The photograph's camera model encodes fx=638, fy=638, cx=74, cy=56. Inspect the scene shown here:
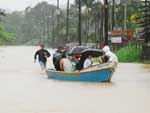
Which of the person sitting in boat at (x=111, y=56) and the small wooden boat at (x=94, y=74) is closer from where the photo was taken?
the small wooden boat at (x=94, y=74)

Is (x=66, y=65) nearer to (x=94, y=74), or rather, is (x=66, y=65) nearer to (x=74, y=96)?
(x=94, y=74)

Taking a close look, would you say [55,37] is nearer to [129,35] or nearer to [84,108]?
[129,35]

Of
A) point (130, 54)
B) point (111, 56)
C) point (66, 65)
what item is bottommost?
point (130, 54)

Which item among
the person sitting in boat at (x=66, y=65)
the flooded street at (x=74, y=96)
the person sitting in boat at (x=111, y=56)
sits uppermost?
the person sitting in boat at (x=111, y=56)

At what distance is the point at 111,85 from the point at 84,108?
30.9 ft

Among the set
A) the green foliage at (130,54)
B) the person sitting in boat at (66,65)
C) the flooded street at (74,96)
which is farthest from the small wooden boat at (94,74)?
the green foliage at (130,54)

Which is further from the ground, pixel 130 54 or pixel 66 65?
pixel 66 65

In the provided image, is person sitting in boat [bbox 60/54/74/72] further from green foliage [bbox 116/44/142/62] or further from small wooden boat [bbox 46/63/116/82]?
green foliage [bbox 116/44/142/62]

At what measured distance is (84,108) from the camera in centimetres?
1841

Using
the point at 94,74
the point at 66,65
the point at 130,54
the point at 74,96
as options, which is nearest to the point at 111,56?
the point at 94,74

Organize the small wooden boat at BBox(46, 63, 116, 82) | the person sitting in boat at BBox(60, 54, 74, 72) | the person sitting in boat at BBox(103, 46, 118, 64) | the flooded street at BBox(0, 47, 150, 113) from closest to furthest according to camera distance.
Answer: the flooded street at BBox(0, 47, 150, 113) → the small wooden boat at BBox(46, 63, 116, 82) → the person sitting in boat at BBox(103, 46, 118, 64) → the person sitting in boat at BBox(60, 54, 74, 72)

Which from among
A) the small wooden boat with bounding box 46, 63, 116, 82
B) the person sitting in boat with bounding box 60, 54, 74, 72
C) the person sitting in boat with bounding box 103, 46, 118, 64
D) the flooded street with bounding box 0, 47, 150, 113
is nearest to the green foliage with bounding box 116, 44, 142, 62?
the flooded street with bounding box 0, 47, 150, 113

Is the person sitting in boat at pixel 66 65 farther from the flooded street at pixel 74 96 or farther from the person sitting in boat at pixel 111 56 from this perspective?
the person sitting in boat at pixel 111 56

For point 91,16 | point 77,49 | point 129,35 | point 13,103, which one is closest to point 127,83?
point 13,103
